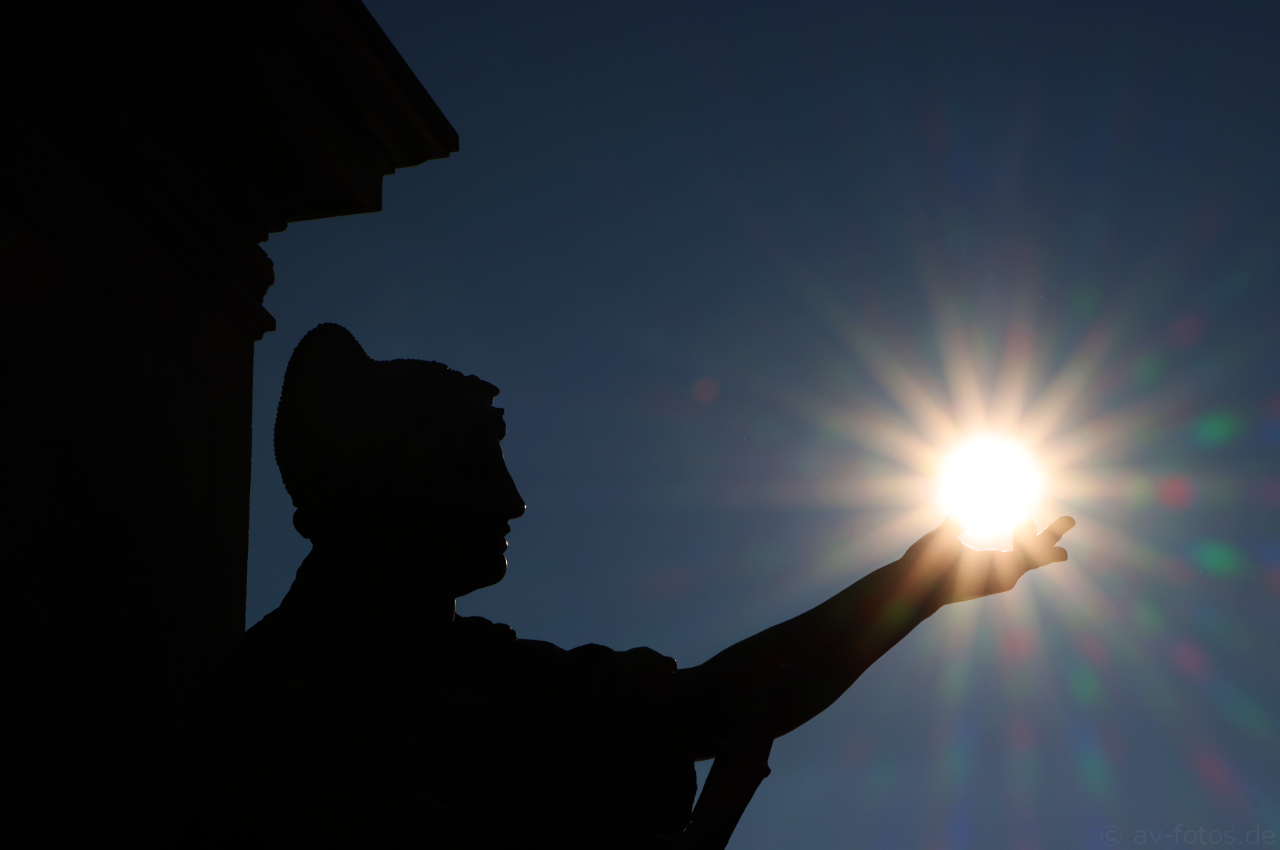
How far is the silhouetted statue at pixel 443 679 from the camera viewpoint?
347 centimetres

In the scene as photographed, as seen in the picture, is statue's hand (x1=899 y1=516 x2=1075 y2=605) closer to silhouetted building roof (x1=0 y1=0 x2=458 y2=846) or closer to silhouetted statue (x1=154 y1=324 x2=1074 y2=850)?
silhouetted statue (x1=154 y1=324 x2=1074 y2=850)

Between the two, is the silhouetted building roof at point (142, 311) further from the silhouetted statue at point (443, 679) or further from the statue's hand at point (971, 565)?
the statue's hand at point (971, 565)

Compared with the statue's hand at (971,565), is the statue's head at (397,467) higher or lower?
lower

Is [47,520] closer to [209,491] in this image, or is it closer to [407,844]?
[209,491]

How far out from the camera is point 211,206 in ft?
17.4

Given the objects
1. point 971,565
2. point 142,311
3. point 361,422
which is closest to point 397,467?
point 361,422

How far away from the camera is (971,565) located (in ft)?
15.1

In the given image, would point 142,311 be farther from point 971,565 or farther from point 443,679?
point 971,565

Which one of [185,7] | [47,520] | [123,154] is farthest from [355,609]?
[185,7]

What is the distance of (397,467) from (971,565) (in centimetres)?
205

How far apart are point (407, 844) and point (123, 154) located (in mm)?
2797

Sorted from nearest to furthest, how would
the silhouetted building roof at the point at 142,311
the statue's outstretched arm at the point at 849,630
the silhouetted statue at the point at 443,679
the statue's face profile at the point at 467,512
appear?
the silhouetted statue at the point at 443,679, the silhouetted building roof at the point at 142,311, the statue's face profile at the point at 467,512, the statue's outstretched arm at the point at 849,630

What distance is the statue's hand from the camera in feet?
14.8

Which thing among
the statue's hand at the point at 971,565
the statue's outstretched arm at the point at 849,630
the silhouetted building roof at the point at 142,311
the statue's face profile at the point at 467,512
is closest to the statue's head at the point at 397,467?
the statue's face profile at the point at 467,512
